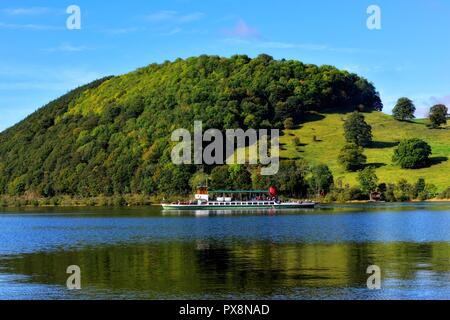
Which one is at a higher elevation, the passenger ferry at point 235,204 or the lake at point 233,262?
the passenger ferry at point 235,204

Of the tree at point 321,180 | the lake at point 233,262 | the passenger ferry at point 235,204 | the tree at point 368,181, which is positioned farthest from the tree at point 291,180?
the lake at point 233,262

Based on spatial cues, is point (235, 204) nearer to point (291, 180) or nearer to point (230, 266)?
point (291, 180)

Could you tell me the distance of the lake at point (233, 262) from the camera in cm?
4312

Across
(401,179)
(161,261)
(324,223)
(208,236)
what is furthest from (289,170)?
(161,261)

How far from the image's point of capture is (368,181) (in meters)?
188

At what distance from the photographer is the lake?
4312cm

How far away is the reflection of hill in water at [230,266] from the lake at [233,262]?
73 millimetres

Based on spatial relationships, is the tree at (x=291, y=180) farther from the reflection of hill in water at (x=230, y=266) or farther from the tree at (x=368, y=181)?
the reflection of hill in water at (x=230, y=266)

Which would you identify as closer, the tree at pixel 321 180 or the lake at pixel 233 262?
the lake at pixel 233 262

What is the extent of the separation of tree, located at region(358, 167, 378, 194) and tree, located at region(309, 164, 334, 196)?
28.1 feet

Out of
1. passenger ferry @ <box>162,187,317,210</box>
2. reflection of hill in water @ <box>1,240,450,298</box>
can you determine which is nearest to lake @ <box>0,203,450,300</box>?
reflection of hill in water @ <box>1,240,450,298</box>

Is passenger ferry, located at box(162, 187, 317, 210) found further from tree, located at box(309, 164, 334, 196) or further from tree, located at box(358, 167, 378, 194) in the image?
tree, located at box(358, 167, 378, 194)
